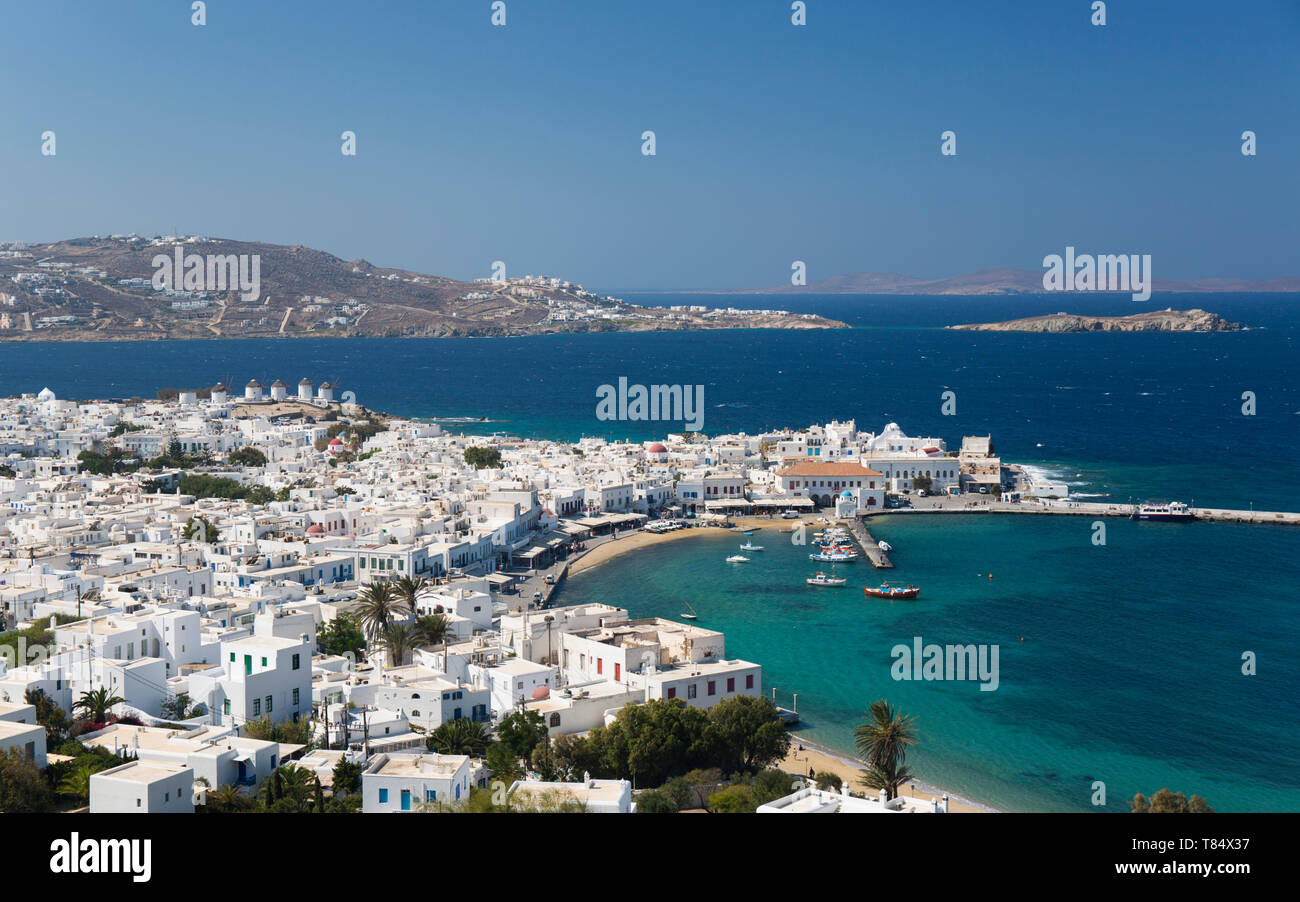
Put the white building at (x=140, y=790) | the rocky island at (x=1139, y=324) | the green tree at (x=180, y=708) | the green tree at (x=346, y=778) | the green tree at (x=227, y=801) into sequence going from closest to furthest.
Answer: the white building at (x=140, y=790)
the green tree at (x=227, y=801)
the green tree at (x=346, y=778)
the green tree at (x=180, y=708)
the rocky island at (x=1139, y=324)

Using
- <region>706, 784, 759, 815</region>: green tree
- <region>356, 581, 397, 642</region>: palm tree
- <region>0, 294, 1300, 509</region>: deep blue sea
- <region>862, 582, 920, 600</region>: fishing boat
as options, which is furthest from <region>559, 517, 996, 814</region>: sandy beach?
<region>0, 294, 1300, 509</region>: deep blue sea

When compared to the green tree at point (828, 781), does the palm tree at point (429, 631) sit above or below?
above

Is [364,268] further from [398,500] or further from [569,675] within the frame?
[569,675]

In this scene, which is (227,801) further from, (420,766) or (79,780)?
(420,766)

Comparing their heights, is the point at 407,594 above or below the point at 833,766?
above

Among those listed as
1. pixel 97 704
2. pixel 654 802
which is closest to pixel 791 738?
pixel 654 802

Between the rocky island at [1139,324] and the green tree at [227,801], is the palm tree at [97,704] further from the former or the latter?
the rocky island at [1139,324]

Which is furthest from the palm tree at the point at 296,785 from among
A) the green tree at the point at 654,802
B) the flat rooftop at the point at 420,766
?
the green tree at the point at 654,802
